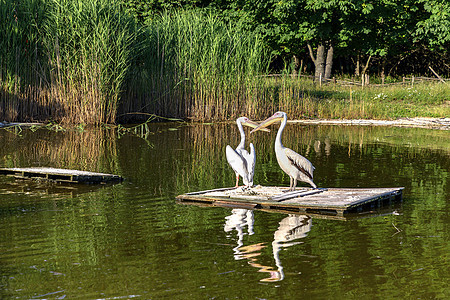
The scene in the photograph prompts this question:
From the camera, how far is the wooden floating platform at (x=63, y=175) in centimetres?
1136

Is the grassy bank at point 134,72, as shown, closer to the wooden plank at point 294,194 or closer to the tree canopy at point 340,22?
the tree canopy at point 340,22

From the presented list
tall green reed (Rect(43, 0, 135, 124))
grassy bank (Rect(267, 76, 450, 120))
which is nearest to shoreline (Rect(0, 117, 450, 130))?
grassy bank (Rect(267, 76, 450, 120))

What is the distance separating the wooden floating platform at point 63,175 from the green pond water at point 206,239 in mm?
230

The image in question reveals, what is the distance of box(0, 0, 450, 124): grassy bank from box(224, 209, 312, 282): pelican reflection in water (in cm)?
1154

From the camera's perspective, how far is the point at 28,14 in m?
19.5

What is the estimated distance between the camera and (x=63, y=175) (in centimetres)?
1145

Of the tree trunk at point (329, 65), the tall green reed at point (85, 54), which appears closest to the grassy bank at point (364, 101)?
the tree trunk at point (329, 65)

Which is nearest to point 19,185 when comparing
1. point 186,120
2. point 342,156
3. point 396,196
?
point 396,196

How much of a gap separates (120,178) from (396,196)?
15.5ft

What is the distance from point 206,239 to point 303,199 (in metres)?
2.23

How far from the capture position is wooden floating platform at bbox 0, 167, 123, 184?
1136 centimetres

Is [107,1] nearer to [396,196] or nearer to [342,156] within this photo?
[342,156]

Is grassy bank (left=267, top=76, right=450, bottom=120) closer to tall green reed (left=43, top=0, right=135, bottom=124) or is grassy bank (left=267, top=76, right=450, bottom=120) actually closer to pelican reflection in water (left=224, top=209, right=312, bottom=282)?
tall green reed (left=43, top=0, right=135, bottom=124)

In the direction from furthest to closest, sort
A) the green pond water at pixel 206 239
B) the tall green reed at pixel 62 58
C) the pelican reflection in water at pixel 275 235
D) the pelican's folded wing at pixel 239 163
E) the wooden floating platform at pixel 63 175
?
the tall green reed at pixel 62 58, the wooden floating platform at pixel 63 175, the pelican's folded wing at pixel 239 163, the pelican reflection in water at pixel 275 235, the green pond water at pixel 206 239
